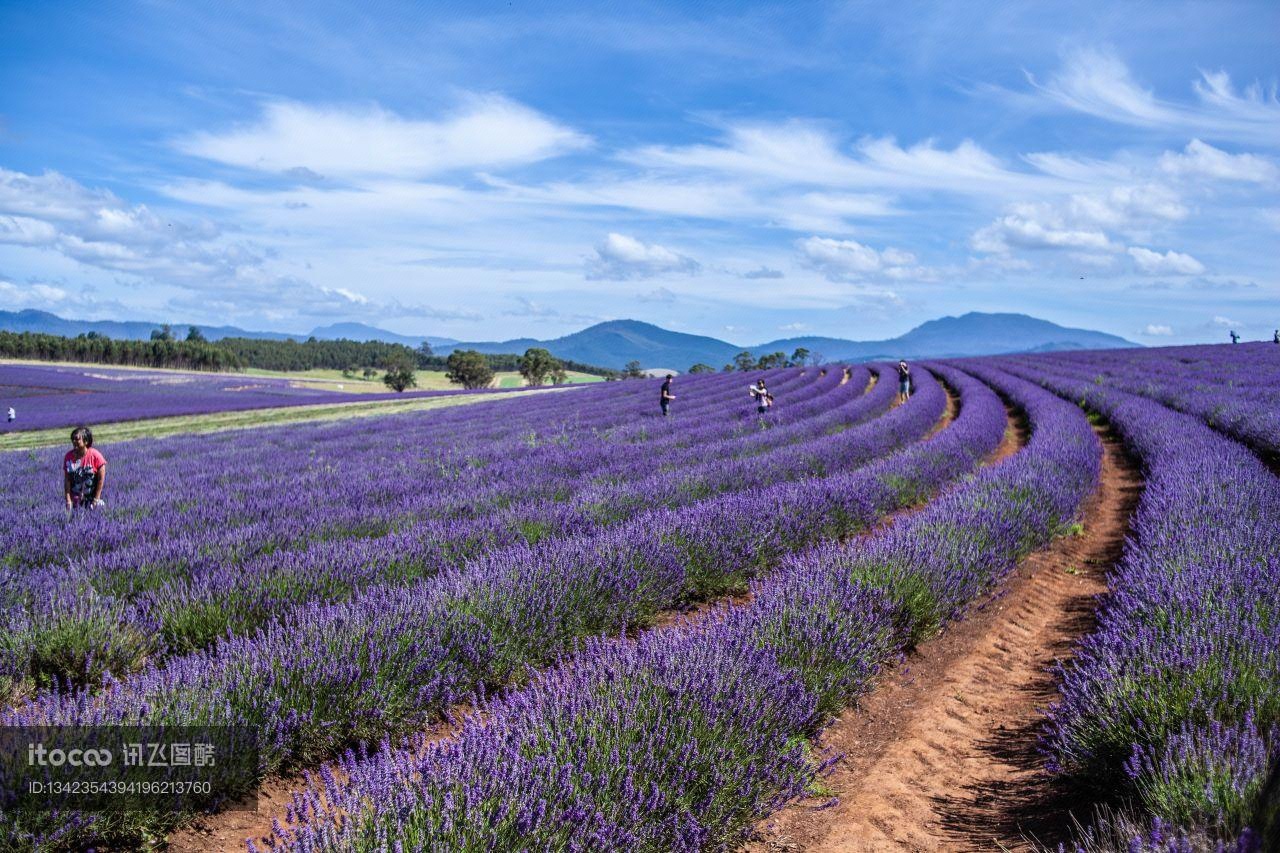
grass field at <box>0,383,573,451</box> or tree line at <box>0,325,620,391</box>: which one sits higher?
tree line at <box>0,325,620,391</box>

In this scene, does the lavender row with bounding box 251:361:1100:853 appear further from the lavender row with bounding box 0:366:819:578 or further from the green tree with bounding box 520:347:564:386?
the green tree with bounding box 520:347:564:386

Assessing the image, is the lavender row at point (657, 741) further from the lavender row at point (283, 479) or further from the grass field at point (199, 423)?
the grass field at point (199, 423)

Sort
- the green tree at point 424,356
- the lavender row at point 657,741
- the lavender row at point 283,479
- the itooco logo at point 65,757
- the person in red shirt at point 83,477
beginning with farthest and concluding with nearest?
the green tree at point 424,356, the person in red shirt at point 83,477, the lavender row at point 283,479, the itooco logo at point 65,757, the lavender row at point 657,741

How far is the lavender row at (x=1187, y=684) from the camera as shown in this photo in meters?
→ 1.71

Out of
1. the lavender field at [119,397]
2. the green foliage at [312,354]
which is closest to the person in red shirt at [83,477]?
the lavender field at [119,397]

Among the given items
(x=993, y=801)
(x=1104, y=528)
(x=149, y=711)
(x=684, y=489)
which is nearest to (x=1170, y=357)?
(x=1104, y=528)

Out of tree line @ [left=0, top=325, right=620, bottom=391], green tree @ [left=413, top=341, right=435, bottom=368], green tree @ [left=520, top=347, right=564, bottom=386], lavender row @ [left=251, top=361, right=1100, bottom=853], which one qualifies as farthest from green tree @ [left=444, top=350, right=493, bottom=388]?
lavender row @ [left=251, top=361, right=1100, bottom=853]

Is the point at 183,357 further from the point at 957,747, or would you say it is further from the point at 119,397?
the point at 957,747

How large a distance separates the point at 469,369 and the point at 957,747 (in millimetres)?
64313

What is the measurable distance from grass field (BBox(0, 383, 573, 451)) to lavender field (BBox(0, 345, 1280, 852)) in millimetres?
13739

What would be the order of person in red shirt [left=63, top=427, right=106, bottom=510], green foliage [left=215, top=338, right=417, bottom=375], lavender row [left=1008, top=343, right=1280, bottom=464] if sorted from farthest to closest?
green foliage [left=215, top=338, right=417, bottom=375] < lavender row [left=1008, top=343, right=1280, bottom=464] < person in red shirt [left=63, top=427, right=106, bottom=510]

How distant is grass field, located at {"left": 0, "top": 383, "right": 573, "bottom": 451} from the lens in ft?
60.6

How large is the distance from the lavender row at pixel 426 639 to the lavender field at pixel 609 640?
0.05 ft

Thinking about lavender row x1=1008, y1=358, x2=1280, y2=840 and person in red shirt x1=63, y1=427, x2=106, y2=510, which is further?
person in red shirt x1=63, y1=427, x2=106, y2=510
